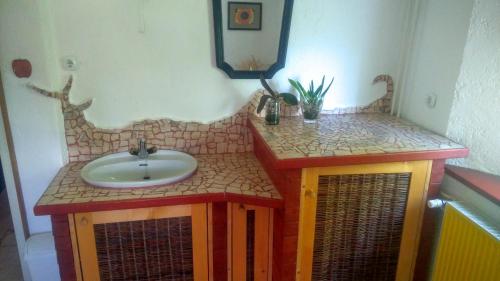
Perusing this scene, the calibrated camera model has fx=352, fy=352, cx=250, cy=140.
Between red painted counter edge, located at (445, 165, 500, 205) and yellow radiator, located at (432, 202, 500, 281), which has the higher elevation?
red painted counter edge, located at (445, 165, 500, 205)

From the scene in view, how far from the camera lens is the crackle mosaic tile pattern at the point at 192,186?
57.6 inches

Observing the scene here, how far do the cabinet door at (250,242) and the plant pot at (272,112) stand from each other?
471 mm

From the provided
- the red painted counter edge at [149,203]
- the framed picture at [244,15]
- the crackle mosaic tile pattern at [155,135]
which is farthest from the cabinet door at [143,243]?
the framed picture at [244,15]

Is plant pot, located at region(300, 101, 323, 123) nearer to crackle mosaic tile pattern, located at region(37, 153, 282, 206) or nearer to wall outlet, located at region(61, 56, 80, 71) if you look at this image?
crackle mosaic tile pattern, located at region(37, 153, 282, 206)

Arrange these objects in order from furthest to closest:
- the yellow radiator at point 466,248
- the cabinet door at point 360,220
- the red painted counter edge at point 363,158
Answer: the cabinet door at point 360,220, the red painted counter edge at point 363,158, the yellow radiator at point 466,248

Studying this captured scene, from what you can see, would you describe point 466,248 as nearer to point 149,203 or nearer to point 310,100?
point 310,100

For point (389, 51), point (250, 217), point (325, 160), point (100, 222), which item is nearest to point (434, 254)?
point (325, 160)

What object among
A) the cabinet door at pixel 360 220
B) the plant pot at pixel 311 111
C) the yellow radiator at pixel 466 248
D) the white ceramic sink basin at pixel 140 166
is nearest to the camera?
the yellow radiator at pixel 466 248

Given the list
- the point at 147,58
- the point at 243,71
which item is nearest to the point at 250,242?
the point at 243,71

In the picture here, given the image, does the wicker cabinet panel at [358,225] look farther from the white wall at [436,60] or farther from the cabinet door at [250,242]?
the white wall at [436,60]

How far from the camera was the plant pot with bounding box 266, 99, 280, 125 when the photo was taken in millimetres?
1807

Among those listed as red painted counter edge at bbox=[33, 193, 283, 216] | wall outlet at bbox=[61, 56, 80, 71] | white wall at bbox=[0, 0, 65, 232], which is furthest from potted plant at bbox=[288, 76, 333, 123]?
white wall at bbox=[0, 0, 65, 232]

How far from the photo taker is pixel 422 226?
1.65 metres

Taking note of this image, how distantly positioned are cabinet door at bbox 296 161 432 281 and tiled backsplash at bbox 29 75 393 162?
0.61m
